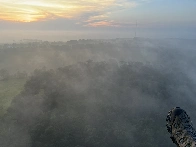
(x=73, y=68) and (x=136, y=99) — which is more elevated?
(x=73, y=68)

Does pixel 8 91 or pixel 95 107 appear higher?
pixel 8 91

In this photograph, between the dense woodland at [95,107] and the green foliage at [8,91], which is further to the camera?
the green foliage at [8,91]

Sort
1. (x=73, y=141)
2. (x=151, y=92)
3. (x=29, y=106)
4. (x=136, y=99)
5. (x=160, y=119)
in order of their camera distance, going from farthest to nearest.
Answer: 1. (x=151, y=92)
2. (x=136, y=99)
3. (x=160, y=119)
4. (x=29, y=106)
5. (x=73, y=141)

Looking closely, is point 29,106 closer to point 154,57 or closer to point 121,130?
point 121,130

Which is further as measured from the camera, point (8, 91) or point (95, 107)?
point (8, 91)

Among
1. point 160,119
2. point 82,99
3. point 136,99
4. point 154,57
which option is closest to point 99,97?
point 82,99

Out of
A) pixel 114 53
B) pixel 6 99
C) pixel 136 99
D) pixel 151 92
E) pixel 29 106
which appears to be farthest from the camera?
pixel 114 53

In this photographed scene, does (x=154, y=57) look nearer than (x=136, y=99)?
No

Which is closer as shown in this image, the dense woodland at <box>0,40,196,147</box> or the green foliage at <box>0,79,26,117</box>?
the dense woodland at <box>0,40,196,147</box>
